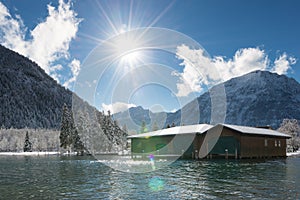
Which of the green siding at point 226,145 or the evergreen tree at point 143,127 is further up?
the evergreen tree at point 143,127

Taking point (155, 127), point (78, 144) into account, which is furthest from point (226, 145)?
point (155, 127)

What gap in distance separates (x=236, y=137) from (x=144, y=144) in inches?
662

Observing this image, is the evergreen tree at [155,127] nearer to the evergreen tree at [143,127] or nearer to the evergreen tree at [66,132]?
the evergreen tree at [143,127]

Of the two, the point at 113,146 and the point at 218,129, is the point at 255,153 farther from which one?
the point at 113,146

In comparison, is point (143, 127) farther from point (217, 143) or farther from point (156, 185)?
point (156, 185)

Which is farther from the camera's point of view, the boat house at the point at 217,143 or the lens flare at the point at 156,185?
the boat house at the point at 217,143

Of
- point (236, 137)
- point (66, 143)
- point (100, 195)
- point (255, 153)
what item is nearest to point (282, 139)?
point (255, 153)

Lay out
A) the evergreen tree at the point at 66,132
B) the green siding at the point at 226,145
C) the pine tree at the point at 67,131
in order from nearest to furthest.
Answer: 1. the green siding at the point at 226,145
2. the pine tree at the point at 67,131
3. the evergreen tree at the point at 66,132

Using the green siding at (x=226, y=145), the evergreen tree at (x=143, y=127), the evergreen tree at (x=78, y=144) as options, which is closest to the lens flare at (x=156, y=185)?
the green siding at (x=226, y=145)

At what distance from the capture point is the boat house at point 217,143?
143 ft

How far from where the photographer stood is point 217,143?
1768 inches

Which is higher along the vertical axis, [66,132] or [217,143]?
[66,132]

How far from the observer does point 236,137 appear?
43.4 meters

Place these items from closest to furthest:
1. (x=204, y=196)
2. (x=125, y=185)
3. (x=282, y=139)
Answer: (x=204, y=196)
(x=125, y=185)
(x=282, y=139)
